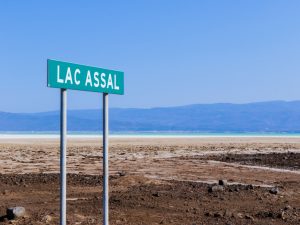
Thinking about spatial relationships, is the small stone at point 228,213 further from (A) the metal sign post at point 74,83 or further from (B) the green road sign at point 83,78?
(B) the green road sign at point 83,78

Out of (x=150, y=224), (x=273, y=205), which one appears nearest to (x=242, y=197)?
(x=273, y=205)

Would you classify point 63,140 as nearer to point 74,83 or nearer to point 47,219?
point 74,83

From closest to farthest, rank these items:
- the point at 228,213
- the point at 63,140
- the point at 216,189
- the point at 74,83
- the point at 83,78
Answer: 1. the point at 63,140
2. the point at 74,83
3. the point at 83,78
4. the point at 228,213
5. the point at 216,189

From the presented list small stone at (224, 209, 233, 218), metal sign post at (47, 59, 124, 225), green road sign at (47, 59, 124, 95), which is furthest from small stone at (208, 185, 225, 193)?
green road sign at (47, 59, 124, 95)

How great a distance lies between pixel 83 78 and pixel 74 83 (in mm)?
179

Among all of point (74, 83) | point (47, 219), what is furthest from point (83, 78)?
point (47, 219)

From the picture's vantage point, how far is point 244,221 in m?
10.7

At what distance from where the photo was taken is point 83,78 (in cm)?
636

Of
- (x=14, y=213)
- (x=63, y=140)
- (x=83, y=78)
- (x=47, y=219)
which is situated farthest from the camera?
(x=14, y=213)

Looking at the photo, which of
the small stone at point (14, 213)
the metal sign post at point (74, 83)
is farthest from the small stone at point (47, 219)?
the metal sign post at point (74, 83)

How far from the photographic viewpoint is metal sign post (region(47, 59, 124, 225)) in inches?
235

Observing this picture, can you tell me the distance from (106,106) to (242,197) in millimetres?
7116

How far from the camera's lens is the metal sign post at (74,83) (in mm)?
→ 5961

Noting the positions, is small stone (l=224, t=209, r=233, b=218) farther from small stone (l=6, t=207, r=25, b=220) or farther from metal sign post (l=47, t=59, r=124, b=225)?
metal sign post (l=47, t=59, r=124, b=225)
